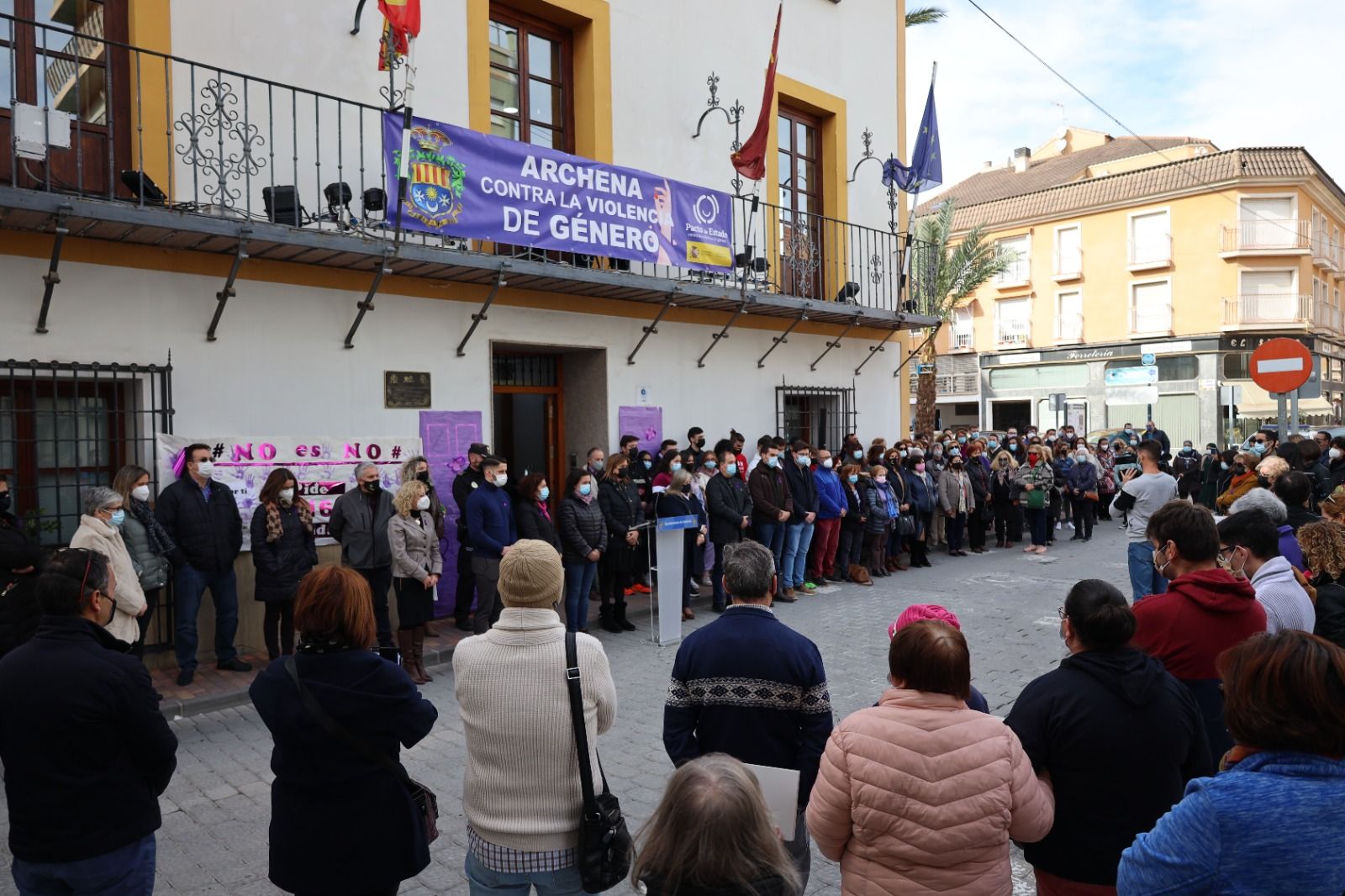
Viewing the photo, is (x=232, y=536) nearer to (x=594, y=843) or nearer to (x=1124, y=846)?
(x=594, y=843)

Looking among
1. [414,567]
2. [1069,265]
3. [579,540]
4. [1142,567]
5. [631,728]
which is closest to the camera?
[631,728]

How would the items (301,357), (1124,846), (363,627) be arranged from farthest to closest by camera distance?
(301,357) < (363,627) < (1124,846)

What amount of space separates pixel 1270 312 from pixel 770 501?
1214 inches

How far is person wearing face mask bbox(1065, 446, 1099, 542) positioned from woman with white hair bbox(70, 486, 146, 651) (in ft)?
46.7

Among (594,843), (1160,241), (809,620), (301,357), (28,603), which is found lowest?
(809,620)

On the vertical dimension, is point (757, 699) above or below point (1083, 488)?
above

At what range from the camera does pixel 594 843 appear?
9.44 feet

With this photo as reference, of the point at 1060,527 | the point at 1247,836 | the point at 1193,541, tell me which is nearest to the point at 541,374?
the point at 1193,541

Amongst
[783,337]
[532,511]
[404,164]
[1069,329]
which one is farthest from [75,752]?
[1069,329]

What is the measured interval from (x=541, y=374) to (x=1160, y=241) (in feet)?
102

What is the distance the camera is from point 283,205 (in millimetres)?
7922

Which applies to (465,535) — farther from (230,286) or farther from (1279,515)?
(1279,515)

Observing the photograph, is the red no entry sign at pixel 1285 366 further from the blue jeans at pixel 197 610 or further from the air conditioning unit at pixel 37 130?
the air conditioning unit at pixel 37 130

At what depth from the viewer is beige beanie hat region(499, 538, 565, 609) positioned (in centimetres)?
300
